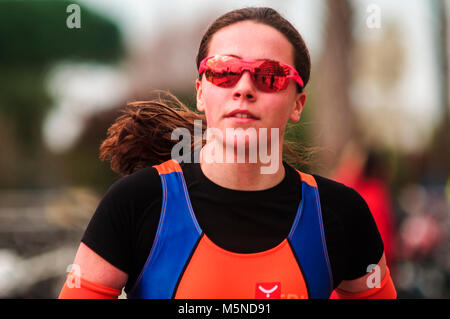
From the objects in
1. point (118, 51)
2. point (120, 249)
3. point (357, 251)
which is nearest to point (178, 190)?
point (120, 249)

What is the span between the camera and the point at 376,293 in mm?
2338

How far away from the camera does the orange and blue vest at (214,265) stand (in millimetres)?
2047

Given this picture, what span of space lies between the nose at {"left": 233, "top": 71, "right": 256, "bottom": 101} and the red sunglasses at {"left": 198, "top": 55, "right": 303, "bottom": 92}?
0.05 ft

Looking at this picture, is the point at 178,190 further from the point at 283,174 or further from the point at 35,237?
the point at 35,237

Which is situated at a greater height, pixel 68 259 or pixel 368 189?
pixel 368 189

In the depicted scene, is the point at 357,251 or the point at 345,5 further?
the point at 345,5

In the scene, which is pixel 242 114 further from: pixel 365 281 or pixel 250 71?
pixel 365 281

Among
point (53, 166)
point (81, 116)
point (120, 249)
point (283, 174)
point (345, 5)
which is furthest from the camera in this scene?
point (53, 166)

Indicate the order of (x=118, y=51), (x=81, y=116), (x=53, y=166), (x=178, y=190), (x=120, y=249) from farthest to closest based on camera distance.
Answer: (x=118, y=51), (x=53, y=166), (x=81, y=116), (x=178, y=190), (x=120, y=249)

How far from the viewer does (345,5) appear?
7.70 metres

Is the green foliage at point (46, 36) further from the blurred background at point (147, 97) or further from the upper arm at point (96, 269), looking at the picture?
the upper arm at point (96, 269)

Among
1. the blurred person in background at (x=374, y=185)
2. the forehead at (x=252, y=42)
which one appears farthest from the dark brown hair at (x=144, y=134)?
the blurred person in background at (x=374, y=185)

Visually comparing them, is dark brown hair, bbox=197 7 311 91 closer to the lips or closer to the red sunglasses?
the red sunglasses
